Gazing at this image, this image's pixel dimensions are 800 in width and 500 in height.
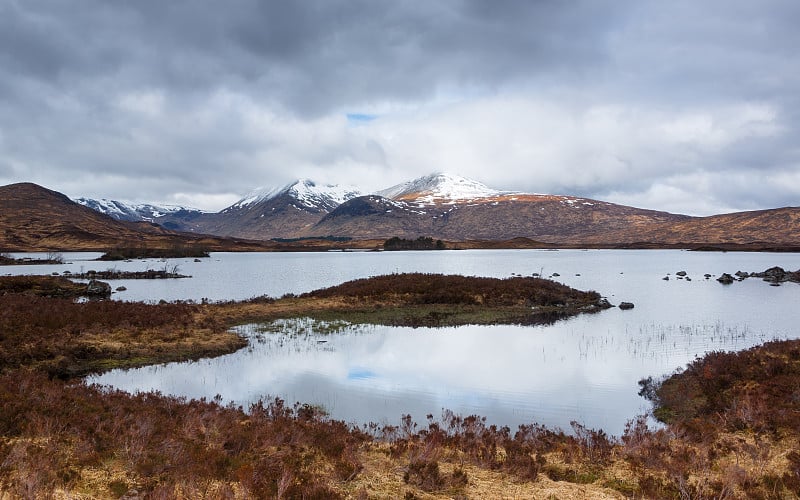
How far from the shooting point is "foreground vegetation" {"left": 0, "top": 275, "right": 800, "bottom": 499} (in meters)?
9.14

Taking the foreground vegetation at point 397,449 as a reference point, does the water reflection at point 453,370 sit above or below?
below

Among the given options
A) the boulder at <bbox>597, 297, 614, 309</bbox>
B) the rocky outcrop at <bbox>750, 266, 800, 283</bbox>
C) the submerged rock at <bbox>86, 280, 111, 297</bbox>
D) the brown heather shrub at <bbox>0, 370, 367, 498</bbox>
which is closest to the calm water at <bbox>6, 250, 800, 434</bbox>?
the boulder at <bbox>597, 297, 614, 309</bbox>

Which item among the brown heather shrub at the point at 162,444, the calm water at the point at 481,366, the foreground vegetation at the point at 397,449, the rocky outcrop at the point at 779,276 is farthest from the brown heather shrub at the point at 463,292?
the rocky outcrop at the point at 779,276

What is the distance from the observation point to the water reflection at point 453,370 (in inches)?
693

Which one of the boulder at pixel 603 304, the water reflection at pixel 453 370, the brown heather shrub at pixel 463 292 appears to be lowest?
the water reflection at pixel 453 370

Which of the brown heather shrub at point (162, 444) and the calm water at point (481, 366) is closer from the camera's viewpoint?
the brown heather shrub at point (162, 444)

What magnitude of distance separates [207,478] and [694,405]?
15.7m

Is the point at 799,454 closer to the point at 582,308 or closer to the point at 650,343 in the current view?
the point at 650,343

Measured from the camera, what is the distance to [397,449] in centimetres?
1194

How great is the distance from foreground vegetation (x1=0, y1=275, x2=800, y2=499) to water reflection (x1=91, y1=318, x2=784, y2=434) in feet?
5.80

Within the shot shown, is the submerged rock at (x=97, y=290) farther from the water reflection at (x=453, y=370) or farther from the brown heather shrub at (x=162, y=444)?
the brown heather shrub at (x=162, y=444)

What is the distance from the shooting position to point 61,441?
1064 cm

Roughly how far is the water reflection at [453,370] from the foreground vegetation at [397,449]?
69.6 inches

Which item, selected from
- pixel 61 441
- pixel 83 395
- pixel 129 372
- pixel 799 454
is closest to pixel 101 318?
pixel 129 372
